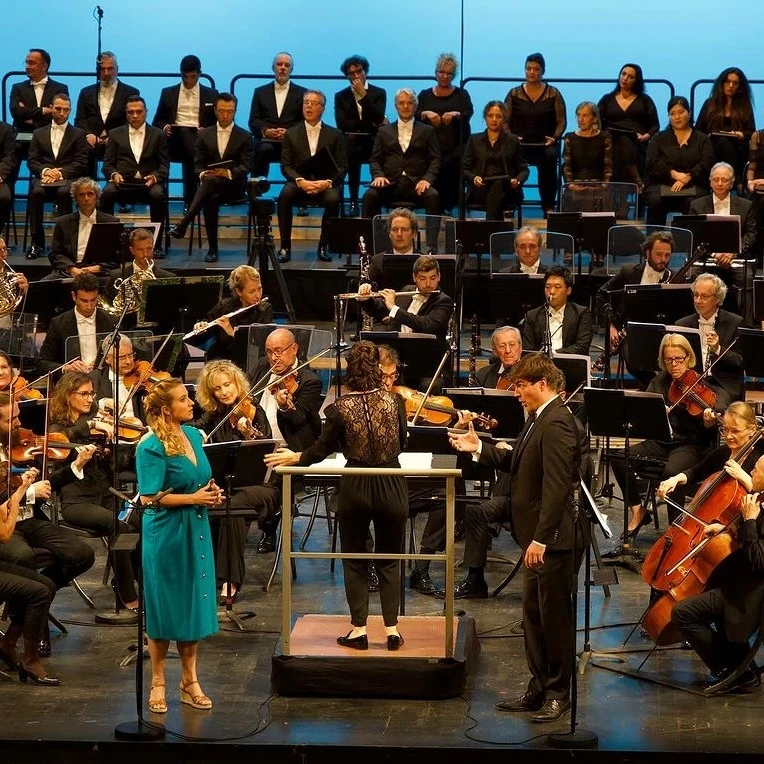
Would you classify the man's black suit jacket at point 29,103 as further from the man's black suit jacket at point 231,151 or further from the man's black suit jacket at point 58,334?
the man's black suit jacket at point 58,334

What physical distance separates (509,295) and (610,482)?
1.27 m

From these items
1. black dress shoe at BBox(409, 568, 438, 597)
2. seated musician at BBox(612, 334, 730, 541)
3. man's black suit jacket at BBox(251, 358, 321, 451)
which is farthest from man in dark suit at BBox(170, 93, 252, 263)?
Answer: black dress shoe at BBox(409, 568, 438, 597)

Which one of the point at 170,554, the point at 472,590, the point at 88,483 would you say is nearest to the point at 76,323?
the point at 88,483

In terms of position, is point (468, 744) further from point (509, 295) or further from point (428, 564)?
point (509, 295)

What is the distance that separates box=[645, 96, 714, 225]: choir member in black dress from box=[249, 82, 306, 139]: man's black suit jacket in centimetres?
258

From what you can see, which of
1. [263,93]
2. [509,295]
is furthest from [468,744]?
[263,93]

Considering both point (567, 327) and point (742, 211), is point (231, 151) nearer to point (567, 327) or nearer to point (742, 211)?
point (567, 327)

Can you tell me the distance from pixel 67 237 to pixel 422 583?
13.3 ft

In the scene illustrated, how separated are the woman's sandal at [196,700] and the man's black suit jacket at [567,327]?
11.6 ft

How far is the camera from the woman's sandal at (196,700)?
5.52 m

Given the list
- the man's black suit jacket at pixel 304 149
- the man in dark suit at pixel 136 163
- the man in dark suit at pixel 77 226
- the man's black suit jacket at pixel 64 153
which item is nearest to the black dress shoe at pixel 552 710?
the man in dark suit at pixel 77 226

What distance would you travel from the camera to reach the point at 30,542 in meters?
6.14

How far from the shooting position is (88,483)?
22.3ft

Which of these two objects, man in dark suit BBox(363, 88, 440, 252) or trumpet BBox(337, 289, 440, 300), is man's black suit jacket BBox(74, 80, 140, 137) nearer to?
man in dark suit BBox(363, 88, 440, 252)
